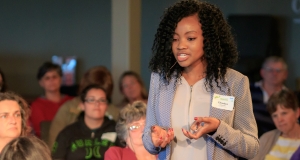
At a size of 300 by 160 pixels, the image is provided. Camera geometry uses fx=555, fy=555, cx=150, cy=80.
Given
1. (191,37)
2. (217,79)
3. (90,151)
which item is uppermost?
(191,37)

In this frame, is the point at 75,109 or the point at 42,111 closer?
the point at 75,109

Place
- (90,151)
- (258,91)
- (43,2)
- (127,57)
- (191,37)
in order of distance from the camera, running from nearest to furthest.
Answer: (191,37)
(90,151)
(258,91)
(127,57)
(43,2)

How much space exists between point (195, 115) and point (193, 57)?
0.66 feet

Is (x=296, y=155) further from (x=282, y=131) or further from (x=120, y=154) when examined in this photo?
(x=120, y=154)

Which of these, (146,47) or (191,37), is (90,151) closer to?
(191,37)

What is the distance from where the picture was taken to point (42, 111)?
16.8ft

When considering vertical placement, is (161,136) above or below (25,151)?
above

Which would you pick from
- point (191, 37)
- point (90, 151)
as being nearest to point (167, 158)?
point (191, 37)

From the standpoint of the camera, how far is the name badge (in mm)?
1901

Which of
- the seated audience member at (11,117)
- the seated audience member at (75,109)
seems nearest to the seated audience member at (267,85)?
the seated audience member at (75,109)

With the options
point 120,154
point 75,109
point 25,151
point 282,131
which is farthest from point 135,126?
point 75,109

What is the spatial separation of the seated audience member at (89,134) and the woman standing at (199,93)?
2076 mm

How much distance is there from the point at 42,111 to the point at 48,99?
162mm

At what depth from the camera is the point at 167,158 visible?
1950 millimetres
